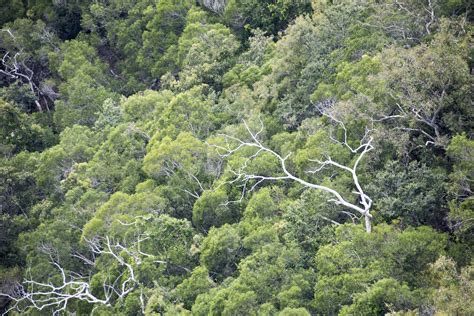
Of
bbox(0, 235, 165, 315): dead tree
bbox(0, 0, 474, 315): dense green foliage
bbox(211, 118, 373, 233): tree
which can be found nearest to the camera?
bbox(0, 0, 474, 315): dense green foliage

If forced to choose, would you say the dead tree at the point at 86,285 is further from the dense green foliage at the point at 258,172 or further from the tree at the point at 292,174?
the tree at the point at 292,174

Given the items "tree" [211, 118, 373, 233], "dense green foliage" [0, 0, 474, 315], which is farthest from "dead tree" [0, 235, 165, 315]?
"tree" [211, 118, 373, 233]

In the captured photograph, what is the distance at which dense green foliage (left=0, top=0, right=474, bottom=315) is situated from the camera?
2256 cm

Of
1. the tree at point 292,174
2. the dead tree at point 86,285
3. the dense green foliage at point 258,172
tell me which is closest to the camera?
the dense green foliage at point 258,172

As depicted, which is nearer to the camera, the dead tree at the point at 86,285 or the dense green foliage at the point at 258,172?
the dense green foliage at the point at 258,172

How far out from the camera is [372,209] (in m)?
24.6

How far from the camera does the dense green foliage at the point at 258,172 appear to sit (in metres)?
22.6

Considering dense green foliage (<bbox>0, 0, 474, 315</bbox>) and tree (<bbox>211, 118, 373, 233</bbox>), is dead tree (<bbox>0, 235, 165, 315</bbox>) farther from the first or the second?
tree (<bbox>211, 118, 373, 233</bbox>)

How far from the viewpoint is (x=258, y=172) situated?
91.7 feet

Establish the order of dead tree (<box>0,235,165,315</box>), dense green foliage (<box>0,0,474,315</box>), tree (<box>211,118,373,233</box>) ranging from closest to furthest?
dense green foliage (<box>0,0,474,315</box>) → tree (<box>211,118,373,233</box>) → dead tree (<box>0,235,165,315</box>)

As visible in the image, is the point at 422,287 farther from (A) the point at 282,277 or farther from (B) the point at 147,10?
(B) the point at 147,10

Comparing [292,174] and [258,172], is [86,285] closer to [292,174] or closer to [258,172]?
[258,172]

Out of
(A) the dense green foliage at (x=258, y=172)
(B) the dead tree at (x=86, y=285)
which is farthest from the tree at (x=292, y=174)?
(B) the dead tree at (x=86, y=285)

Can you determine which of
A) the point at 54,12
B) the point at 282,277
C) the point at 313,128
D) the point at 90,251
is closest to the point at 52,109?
the point at 54,12
